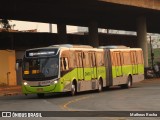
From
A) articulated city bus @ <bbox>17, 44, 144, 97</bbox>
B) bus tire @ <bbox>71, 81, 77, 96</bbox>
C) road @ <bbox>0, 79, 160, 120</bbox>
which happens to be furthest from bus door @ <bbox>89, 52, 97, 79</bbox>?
road @ <bbox>0, 79, 160, 120</bbox>

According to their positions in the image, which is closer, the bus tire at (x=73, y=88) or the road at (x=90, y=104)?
the road at (x=90, y=104)

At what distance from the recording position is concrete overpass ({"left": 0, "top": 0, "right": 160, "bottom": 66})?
53.3 meters

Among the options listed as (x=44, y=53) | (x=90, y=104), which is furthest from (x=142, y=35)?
(x=90, y=104)

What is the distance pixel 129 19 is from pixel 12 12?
19021 millimetres

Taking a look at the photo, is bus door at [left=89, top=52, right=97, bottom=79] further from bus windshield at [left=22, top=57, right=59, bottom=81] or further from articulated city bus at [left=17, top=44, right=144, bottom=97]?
bus windshield at [left=22, top=57, right=59, bottom=81]

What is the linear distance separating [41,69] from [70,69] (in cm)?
196

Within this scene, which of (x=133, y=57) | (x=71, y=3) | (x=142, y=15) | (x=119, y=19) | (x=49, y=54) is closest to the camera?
(x=49, y=54)

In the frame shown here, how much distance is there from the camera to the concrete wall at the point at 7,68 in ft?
153

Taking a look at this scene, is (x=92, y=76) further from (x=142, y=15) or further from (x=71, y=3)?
(x=142, y=15)

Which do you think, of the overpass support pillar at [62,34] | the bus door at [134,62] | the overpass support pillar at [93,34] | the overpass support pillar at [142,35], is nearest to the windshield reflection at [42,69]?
the bus door at [134,62]

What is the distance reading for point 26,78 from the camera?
28828 millimetres

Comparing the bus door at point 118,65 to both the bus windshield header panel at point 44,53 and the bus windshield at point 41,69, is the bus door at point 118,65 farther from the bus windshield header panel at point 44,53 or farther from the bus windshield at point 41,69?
the bus windshield at point 41,69

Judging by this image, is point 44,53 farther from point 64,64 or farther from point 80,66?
point 80,66

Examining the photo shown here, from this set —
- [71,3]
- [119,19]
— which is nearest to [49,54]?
[71,3]
